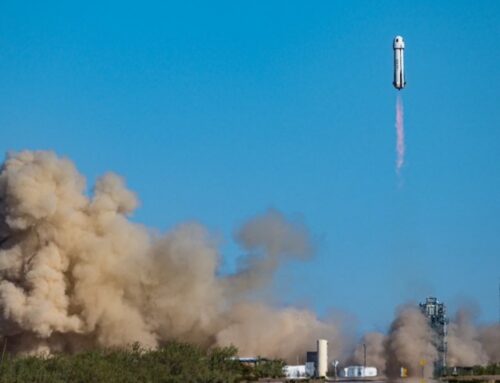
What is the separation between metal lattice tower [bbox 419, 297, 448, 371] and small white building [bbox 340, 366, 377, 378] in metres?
5.07

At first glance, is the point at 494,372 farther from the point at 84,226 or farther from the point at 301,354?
the point at 84,226

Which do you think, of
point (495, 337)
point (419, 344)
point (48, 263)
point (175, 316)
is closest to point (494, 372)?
point (419, 344)

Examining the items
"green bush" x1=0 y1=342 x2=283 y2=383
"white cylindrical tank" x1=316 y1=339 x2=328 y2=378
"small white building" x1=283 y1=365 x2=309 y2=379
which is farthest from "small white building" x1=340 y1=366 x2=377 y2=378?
"green bush" x1=0 y1=342 x2=283 y2=383

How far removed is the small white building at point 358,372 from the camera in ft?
242

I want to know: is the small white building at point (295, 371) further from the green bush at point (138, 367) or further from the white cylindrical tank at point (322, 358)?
the green bush at point (138, 367)

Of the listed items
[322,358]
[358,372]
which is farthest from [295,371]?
[322,358]

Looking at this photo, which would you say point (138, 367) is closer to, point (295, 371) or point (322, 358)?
point (322, 358)

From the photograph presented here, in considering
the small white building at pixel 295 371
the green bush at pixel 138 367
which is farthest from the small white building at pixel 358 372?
the green bush at pixel 138 367

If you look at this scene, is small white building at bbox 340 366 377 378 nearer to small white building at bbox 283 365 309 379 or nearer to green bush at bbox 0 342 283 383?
small white building at bbox 283 365 309 379

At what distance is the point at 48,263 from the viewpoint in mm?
80125

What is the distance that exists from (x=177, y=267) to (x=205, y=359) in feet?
63.4

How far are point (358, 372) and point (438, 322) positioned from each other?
33.1 ft

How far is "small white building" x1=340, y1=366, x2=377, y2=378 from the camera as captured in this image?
73881 mm

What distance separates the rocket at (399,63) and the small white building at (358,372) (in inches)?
588
